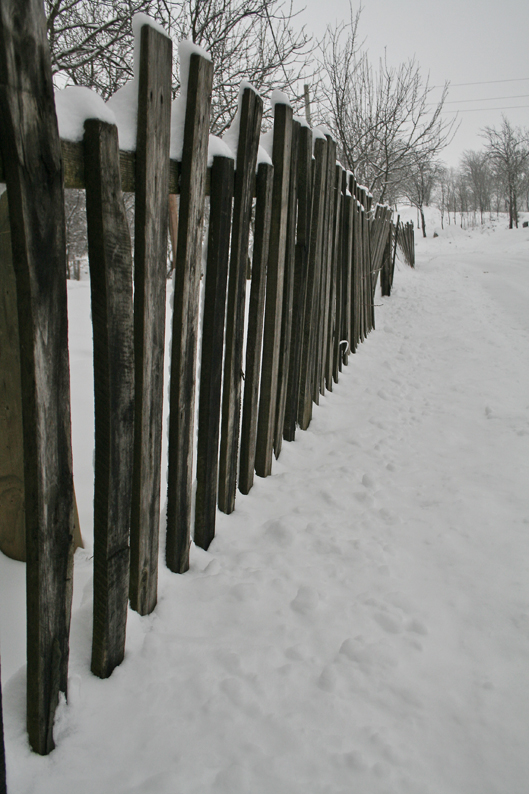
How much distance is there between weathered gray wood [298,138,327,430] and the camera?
3.02 metres

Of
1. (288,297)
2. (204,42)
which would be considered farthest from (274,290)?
(204,42)

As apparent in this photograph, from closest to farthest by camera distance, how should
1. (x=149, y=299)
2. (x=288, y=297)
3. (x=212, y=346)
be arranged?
(x=149, y=299)
(x=212, y=346)
(x=288, y=297)

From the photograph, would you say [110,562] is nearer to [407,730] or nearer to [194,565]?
[194,565]

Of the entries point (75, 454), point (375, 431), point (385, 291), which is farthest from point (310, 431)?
point (385, 291)

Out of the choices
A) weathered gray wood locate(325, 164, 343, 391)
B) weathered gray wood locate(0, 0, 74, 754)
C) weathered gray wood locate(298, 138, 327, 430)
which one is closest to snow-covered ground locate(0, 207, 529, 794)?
weathered gray wood locate(0, 0, 74, 754)

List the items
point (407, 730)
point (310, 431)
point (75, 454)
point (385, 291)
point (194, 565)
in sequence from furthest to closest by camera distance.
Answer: point (385, 291) < point (310, 431) < point (75, 454) < point (194, 565) < point (407, 730)

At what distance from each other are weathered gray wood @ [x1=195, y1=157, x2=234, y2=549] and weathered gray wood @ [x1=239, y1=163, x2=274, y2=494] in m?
0.33

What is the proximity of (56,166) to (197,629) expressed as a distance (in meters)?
1.41

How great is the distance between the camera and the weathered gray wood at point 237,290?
192 centimetres

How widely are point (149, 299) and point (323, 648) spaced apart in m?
1.24

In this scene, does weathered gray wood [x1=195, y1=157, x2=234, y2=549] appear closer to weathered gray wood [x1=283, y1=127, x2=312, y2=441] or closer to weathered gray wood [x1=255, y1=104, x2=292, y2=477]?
weathered gray wood [x1=255, y1=104, x2=292, y2=477]

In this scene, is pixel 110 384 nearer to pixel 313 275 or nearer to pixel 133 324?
pixel 133 324

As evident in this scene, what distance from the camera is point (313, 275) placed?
3.08m

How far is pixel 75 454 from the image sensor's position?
2.42 metres
